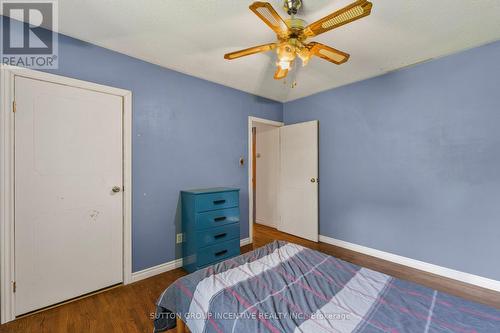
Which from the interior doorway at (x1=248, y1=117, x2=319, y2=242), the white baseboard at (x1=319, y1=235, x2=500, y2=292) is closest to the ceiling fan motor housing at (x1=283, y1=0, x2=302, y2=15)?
the interior doorway at (x1=248, y1=117, x2=319, y2=242)

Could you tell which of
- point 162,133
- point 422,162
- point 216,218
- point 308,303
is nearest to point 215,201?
point 216,218

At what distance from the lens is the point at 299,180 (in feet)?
11.8

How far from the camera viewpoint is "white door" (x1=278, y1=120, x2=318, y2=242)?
3389 mm

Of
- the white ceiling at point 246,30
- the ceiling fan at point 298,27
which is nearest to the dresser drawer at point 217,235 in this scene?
the ceiling fan at point 298,27

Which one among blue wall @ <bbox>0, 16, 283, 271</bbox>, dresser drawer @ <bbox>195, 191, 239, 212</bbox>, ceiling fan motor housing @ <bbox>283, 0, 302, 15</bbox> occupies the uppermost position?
ceiling fan motor housing @ <bbox>283, 0, 302, 15</bbox>

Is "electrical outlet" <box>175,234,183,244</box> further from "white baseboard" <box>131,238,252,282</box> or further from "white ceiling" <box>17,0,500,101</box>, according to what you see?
"white ceiling" <box>17,0,500,101</box>

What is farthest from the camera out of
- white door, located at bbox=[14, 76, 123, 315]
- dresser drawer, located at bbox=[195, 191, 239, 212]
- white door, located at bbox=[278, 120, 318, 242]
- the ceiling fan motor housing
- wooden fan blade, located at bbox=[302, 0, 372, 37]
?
white door, located at bbox=[278, 120, 318, 242]

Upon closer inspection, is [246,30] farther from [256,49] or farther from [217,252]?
[217,252]

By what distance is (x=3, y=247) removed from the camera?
165cm

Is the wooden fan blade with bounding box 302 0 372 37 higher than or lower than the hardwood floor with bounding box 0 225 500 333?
higher

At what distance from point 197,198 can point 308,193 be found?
6.09ft

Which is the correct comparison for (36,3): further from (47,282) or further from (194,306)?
(194,306)

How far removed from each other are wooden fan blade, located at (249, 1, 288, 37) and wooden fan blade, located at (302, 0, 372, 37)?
0.15 metres

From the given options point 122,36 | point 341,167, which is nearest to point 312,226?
point 341,167
